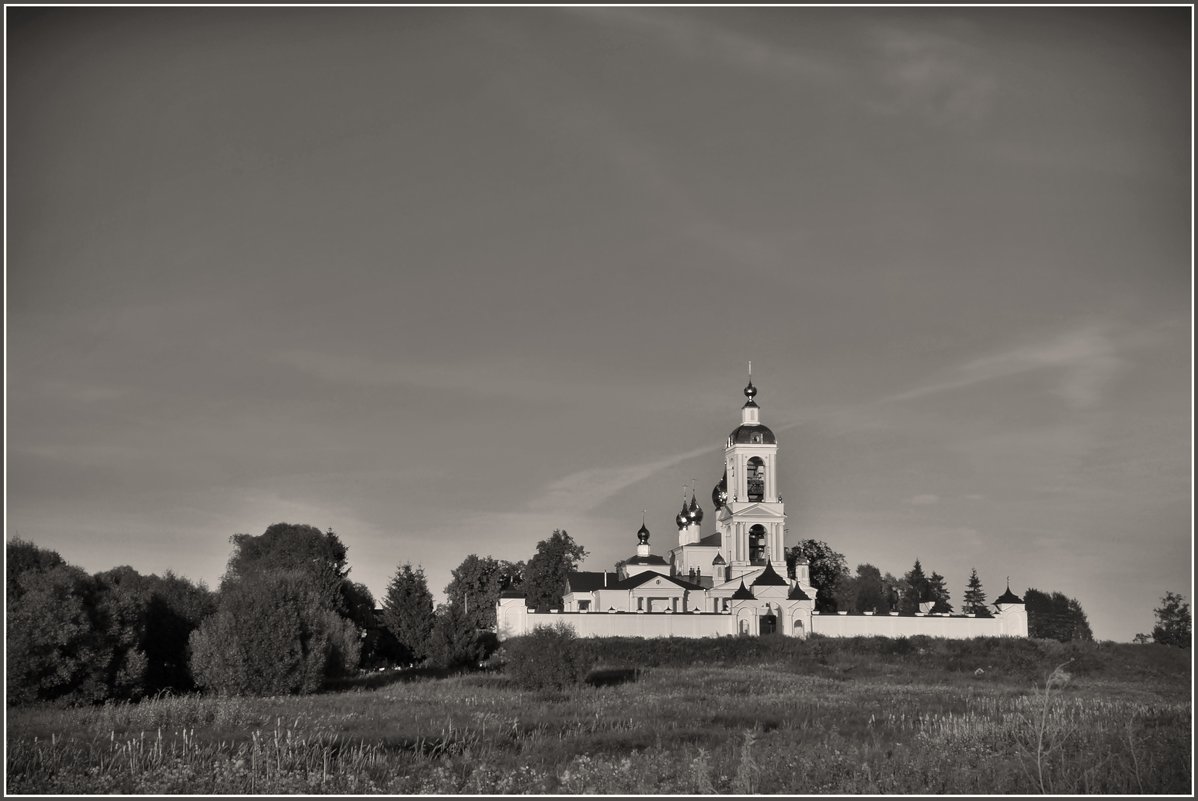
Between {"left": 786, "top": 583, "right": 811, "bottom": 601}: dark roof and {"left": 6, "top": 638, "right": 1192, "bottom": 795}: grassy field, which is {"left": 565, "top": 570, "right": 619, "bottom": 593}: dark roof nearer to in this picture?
{"left": 786, "top": 583, "right": 811, "bottom": 601}: dark roof

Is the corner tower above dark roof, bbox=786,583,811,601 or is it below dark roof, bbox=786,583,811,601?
above

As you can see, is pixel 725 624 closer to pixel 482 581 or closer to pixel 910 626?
pixel 910 626

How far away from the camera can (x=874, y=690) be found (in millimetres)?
42562

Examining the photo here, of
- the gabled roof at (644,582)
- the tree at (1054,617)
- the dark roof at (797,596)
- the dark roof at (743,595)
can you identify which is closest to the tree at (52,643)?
the dark roof at (743,595)

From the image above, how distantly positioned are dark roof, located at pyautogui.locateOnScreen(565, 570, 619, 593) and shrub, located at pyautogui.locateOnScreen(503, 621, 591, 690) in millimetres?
34123

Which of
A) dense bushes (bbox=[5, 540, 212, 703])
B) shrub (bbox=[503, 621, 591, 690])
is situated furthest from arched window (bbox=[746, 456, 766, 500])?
dense bushes (bbox=[5, 540, 212, 703])

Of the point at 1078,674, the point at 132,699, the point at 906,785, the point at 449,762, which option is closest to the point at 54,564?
the point at 132,699

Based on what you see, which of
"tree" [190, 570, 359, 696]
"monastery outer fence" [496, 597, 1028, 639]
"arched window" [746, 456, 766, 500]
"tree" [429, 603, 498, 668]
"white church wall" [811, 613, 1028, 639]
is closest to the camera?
"tree" [190, 570, 359, 696]

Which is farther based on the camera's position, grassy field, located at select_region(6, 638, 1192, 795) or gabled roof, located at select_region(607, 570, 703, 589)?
gabled roof, located at select_region(607, 570, 703, 589)

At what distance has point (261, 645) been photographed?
40.4 metres

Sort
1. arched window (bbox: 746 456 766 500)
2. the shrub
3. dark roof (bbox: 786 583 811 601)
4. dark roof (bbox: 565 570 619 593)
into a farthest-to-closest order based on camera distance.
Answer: arched window (bbox: 746 456 766 500), dark roof (bbox: 565 570 619 593), dark roof (bbox: 786 583 811 601), the shrub

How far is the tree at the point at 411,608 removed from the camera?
57781 millimetres

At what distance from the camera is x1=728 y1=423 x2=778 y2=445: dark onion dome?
84.0m

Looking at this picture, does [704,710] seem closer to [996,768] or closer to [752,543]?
[996,768]
